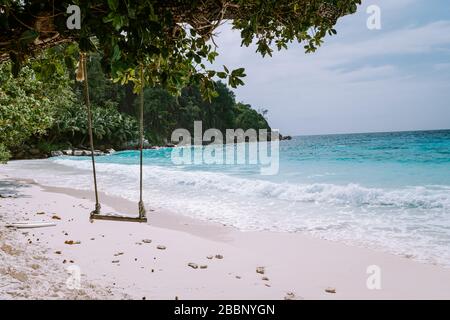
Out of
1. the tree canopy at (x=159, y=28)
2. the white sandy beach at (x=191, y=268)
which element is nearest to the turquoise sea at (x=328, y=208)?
the white sandy beach at (x=191, y=268)

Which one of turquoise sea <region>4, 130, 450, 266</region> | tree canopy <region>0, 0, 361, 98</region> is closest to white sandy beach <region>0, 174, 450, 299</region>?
turquoise sea <region>4, 130, 450, 266</region>

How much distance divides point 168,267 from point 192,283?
0.66 metres

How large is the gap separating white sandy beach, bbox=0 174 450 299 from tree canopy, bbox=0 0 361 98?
2.18 m

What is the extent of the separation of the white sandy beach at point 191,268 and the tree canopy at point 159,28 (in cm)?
218

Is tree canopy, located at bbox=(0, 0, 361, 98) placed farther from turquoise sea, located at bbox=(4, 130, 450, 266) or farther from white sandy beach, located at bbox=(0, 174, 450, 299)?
turquoise sea, located at bbox=(4, 130, 450, 266)

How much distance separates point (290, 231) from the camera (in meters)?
7.11

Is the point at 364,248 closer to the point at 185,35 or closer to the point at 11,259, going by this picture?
the point at 185,35

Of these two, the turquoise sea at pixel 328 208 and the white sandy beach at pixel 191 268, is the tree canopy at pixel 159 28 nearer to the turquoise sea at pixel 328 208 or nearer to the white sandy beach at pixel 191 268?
the white sandy beach at pixel 191 268

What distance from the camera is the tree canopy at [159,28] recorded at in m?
2.22

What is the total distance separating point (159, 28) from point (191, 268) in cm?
324

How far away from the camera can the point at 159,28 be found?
7.57 feet

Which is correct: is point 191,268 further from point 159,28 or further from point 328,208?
point 328,208

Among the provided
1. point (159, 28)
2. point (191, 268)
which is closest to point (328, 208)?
point (191, 268)
